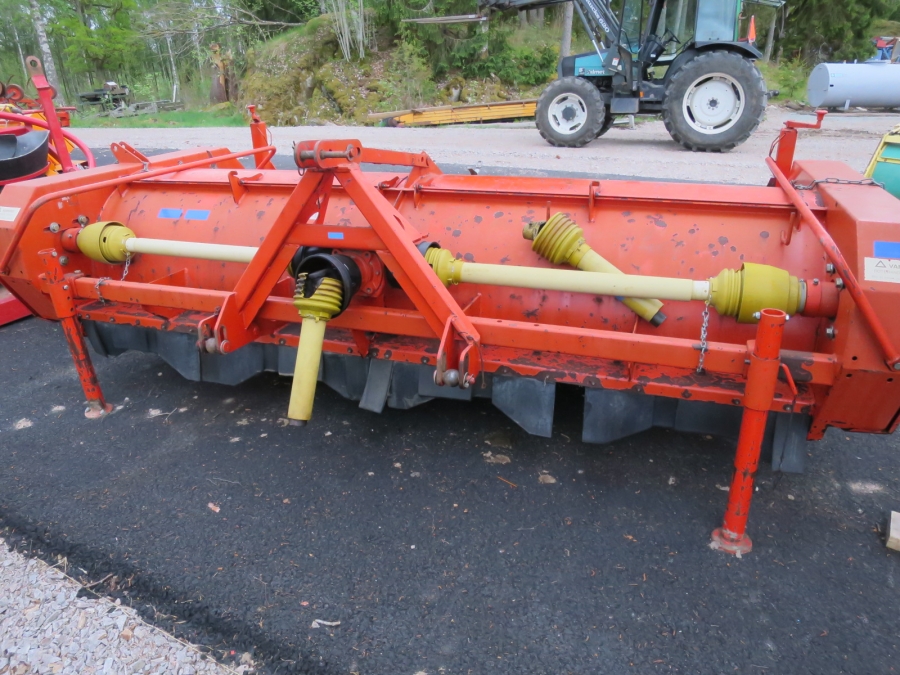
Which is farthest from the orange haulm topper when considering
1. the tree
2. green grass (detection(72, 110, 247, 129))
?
the tree

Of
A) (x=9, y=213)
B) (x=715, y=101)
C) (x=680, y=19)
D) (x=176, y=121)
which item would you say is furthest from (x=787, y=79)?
(x=9, y=213)

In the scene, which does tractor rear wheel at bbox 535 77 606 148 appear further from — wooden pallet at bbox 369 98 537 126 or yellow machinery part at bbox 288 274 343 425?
yellow machinery part at bbox 288 274 343 425

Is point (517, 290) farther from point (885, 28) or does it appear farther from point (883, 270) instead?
point (885, 28)

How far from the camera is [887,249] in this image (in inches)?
66.9

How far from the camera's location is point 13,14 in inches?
1238

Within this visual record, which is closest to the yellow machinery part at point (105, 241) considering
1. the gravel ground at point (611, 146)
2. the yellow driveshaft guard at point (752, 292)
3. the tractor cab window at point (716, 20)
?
the yellow driveshaft guard at point (752, 292)

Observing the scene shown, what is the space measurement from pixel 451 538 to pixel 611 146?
829 centimetres

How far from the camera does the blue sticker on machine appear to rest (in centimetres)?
168

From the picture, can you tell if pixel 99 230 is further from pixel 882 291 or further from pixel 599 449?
pixel 882 291

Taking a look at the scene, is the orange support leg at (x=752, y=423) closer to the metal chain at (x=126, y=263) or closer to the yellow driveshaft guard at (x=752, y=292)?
the yellow driveshaft guard at (x=752, y=292)

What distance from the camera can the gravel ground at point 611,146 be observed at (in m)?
7.04

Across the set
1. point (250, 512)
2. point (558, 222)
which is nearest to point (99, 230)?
point (250, 512)

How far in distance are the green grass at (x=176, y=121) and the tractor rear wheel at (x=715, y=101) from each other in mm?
13460

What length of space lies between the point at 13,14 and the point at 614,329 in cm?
4076
